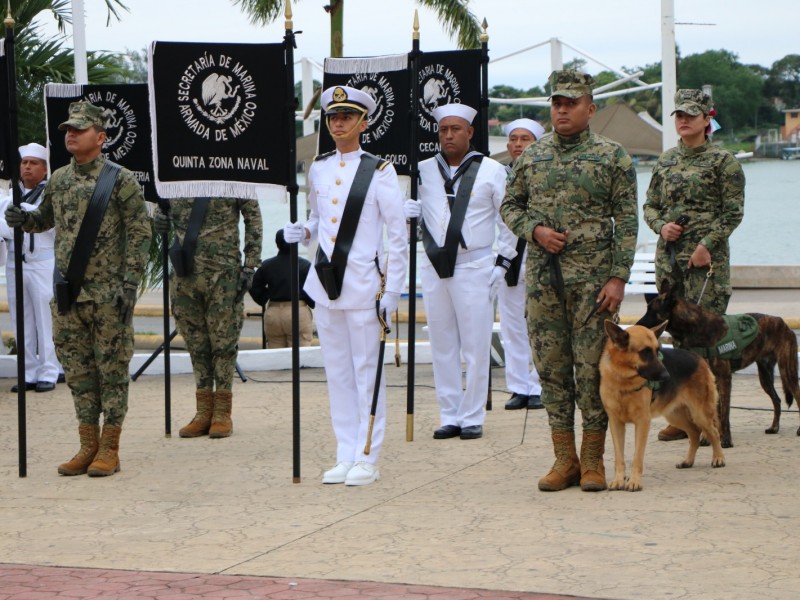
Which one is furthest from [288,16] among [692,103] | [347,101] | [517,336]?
[517,336]

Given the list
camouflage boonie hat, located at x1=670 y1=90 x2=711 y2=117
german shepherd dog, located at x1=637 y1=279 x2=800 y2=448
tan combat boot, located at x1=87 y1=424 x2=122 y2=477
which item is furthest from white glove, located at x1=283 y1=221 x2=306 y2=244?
camouflage boonie hat, located at x1=670 y1=90 x2=711 y2=117

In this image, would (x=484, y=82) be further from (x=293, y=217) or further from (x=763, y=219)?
(x=763, y=219)

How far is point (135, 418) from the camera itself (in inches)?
419

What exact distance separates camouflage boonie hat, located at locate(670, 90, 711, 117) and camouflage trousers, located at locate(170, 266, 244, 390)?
10.5 ft

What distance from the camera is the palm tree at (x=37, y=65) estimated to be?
1442cm

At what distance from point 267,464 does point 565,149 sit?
281cm

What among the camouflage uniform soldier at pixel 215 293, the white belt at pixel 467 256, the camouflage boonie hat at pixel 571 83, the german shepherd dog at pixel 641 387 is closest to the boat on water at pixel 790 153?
the white belt at pixel 467 256

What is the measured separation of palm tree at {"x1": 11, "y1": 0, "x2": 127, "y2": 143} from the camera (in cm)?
1442

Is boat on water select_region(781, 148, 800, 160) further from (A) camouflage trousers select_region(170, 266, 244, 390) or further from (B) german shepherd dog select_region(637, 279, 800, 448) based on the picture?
(A) camouflage trousers select_region(170, 266, 244, 390)

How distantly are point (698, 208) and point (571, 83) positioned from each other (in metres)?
1.89

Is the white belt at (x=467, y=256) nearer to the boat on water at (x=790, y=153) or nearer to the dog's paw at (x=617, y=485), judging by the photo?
the dog's paw at (x=617, y=485)

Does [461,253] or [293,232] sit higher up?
[293,232]

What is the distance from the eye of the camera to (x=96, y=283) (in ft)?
27.3

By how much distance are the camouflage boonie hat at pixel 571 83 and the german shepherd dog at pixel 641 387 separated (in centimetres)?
125
